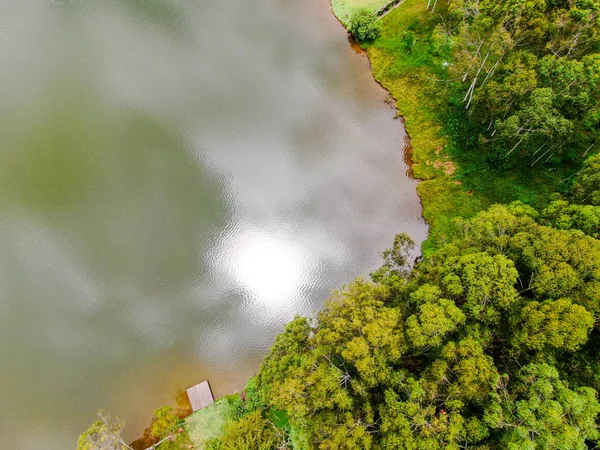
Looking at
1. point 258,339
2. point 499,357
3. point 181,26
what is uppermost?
point 181,26

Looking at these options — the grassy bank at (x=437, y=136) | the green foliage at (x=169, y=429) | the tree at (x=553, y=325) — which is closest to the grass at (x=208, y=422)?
the green foliage at (x=169, y=429)

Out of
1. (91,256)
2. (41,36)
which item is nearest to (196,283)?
(91,256)

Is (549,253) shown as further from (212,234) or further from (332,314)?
(212,234)

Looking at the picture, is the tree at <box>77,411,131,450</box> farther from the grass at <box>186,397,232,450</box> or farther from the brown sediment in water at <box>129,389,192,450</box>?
the grass at <box>186,397,232,450</box>

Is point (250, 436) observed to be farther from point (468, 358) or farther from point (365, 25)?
point (365, 25)

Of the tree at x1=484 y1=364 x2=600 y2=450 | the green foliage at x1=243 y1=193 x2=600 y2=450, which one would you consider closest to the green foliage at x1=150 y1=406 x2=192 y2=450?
the green foliage at x1=243 y1=193 x2=600 y2=450

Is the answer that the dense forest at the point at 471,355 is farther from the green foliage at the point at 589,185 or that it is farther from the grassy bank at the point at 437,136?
the grassy bank at the point at 437,136
